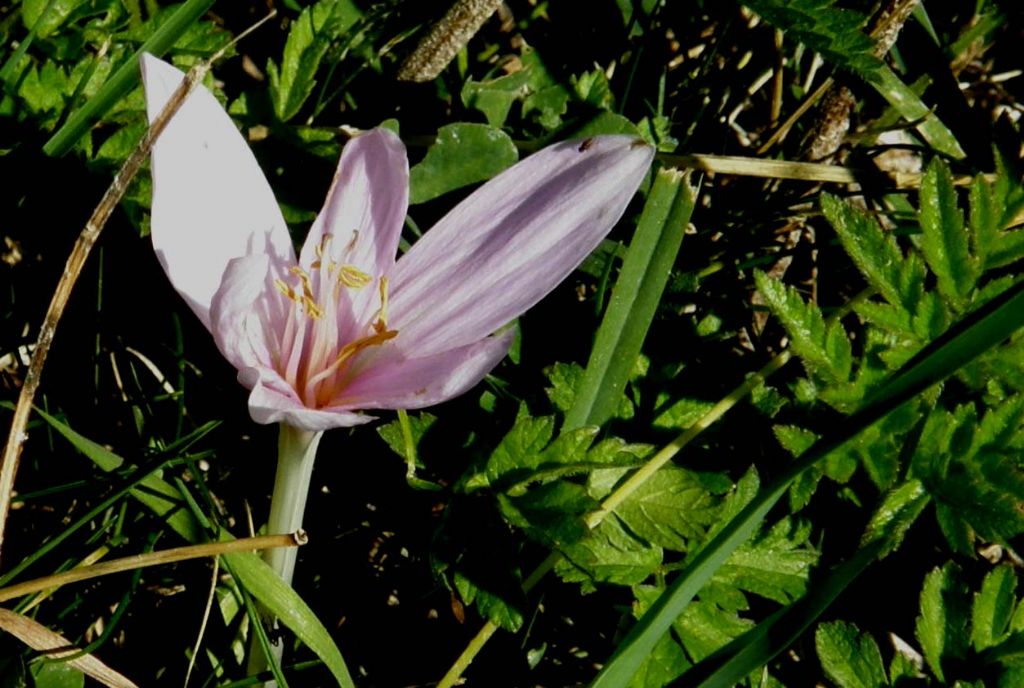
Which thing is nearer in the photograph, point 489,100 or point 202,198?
point 202,198

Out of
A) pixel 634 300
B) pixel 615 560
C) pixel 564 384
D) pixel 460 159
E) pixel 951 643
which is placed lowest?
pixel 951 643

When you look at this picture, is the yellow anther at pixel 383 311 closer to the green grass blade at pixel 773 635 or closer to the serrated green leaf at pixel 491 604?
the serrated green leaf at pixel 491 604

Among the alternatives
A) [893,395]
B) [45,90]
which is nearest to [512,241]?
[893,395]

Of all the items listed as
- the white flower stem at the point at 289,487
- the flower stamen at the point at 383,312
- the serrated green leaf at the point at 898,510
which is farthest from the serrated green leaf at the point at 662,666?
the flower stamen at the point at 383,312

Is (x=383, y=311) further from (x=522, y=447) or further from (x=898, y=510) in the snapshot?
(x=898, y=510)

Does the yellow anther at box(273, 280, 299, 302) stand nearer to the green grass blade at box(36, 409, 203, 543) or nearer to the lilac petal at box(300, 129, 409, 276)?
the lilac petal at box(300, 129, 409, 276)

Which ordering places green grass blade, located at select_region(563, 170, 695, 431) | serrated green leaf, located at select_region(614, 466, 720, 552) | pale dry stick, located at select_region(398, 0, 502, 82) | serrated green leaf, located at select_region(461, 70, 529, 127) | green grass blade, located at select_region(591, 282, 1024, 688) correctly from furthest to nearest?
serrated green leaf, located at select_region(461, 70, 529, 127)
pale dry stick, located at select_region(398, 0, 502, 82)
green grass blade, located at select_region(563, 170, 695, 431)
serrated green leaf, located at select_region(614, 466, 720, 552)
green grass blade, located at select_region(591, 282, 1024, 688)

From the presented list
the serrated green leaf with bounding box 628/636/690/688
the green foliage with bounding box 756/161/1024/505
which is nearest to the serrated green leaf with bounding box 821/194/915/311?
the green foliage with bounding box 756/161/1024/505
